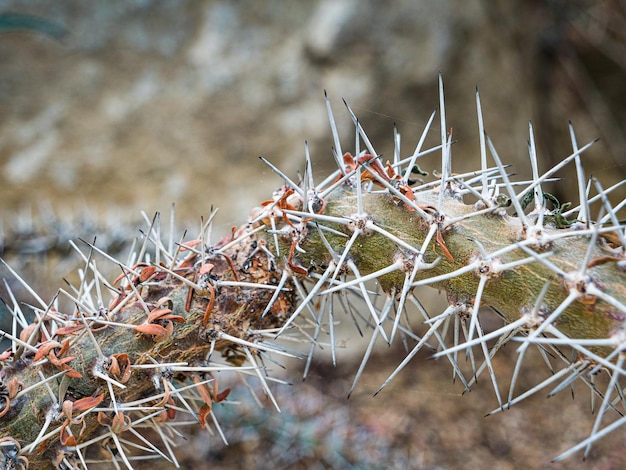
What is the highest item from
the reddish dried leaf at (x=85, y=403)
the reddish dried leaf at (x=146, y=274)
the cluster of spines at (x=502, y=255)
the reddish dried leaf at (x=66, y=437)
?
the cluster of spines at (x=502, y=255)

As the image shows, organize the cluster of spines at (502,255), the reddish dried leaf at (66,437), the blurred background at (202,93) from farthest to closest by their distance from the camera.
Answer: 1. the blurred background at (202,93)
2. the reddish dried leaf at (66,437)
3. the cluster of spines at (502,255)

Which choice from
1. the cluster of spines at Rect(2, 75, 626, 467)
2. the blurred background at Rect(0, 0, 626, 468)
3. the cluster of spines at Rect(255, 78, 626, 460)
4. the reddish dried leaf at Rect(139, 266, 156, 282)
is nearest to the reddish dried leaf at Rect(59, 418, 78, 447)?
the cluster of spines at Rect(2, 75, 626, 467)

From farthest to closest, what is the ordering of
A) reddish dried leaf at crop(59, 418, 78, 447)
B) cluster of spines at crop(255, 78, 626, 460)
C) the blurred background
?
the blurred background
reddish dried leaf at crop(59, 418, 78, 447)
cluster of spines at crop(255, 78, 626, 460)

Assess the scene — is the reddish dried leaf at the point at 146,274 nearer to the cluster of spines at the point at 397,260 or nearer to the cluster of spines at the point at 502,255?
the cluster of spines at the point at 397,260

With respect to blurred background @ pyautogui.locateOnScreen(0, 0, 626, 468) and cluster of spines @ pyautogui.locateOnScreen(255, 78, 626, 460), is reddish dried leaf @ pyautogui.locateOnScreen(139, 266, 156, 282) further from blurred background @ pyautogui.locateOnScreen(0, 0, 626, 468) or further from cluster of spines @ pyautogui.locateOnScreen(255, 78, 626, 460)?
blurred background @ pyautogui.locateOnScreen(0, 0, 626, 468)

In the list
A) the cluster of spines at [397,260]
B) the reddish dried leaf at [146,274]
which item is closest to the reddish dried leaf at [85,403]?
the cluster of spines at [397,260]

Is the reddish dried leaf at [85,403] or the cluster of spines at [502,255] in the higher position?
the cluster of spines at [502,255]

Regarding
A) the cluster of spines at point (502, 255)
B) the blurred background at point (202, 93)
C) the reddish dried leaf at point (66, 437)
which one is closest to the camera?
the cluster of spines at point (502, 255)

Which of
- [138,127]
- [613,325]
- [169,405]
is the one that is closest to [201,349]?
[169,405]

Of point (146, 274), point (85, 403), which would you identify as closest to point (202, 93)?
point (146, 274)

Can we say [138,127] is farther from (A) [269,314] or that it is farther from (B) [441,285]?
(B) [441,285]

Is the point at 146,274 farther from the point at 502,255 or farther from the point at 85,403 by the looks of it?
the point at 502,255
